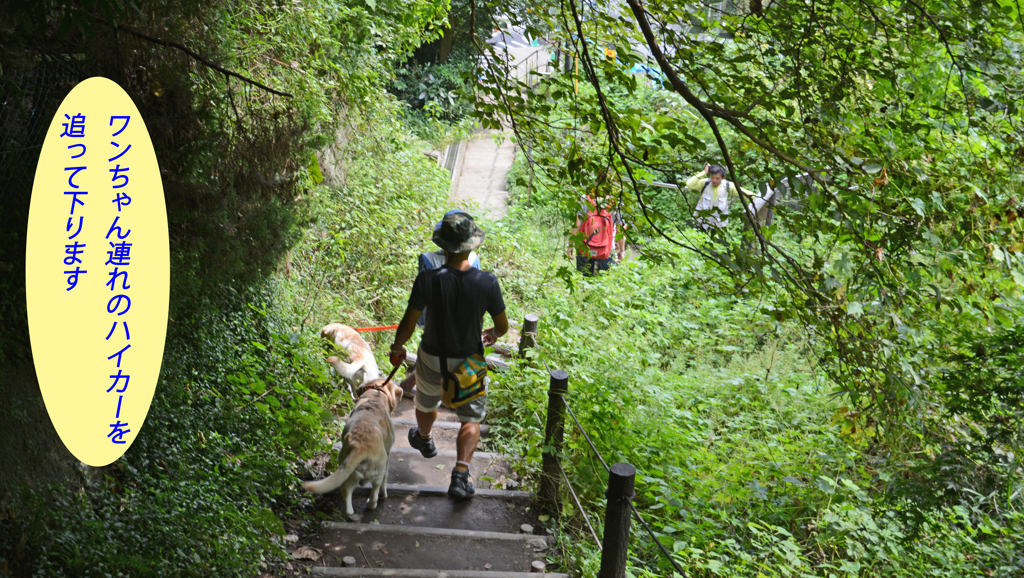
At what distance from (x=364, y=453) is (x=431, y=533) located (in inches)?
26.9

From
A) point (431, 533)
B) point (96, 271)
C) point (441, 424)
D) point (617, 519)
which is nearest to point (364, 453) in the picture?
point (431, 533)

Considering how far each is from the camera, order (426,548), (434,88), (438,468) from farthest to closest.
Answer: (434,88) < (438,468) < (426,548)

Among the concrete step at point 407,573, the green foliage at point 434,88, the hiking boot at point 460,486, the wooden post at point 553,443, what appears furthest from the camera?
the green foliage at point 434,88

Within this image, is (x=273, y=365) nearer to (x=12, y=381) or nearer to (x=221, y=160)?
(x=221, y=160)

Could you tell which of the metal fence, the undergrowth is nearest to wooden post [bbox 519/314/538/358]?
the undergrowth

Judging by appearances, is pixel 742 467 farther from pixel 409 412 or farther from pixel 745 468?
pixel 409 412

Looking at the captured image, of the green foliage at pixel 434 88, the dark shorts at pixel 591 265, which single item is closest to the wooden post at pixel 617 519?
the dark shorts at pixel 591 265

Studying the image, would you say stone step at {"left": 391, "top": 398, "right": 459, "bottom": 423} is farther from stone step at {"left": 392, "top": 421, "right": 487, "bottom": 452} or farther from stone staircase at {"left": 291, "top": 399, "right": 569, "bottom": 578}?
stone staircase at {"left": 291, "top": 399, "right": 569, "bottom": 578}

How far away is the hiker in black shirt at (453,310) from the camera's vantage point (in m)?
4.29

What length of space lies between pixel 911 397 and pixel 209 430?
13.1ft

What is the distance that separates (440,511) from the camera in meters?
4.66

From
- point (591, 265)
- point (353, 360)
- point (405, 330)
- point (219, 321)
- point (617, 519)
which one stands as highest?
point (591, 265)

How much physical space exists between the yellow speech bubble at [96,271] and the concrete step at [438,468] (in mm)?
3116

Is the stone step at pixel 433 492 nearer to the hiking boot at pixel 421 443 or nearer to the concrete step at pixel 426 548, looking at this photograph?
the hiking boot at pixel 421 443
